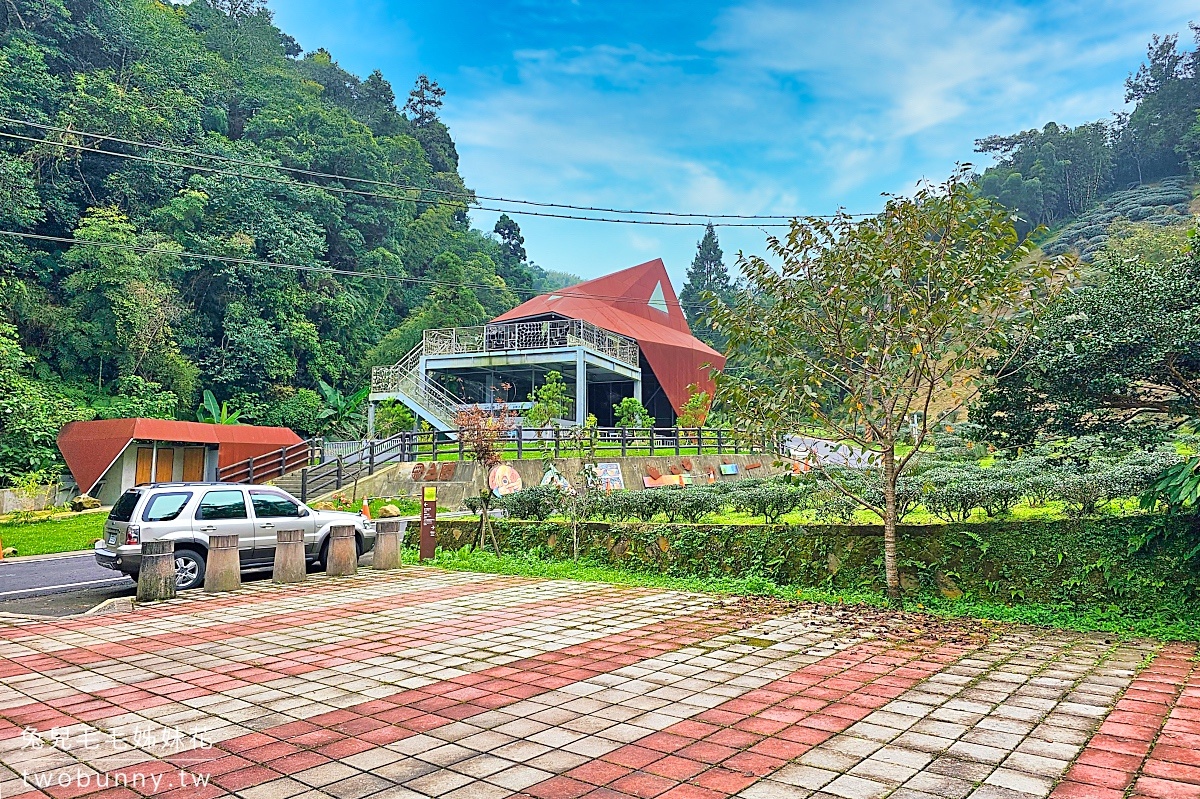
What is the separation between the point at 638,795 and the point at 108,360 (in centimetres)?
3371

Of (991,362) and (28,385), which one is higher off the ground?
(28,385)

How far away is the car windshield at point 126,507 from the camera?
31.2 feet

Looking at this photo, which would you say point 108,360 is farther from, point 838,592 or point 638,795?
point 638,795

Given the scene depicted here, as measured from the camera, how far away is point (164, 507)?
31.4ft

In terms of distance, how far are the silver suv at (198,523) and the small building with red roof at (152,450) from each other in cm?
1217

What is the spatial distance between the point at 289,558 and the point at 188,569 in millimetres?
1142

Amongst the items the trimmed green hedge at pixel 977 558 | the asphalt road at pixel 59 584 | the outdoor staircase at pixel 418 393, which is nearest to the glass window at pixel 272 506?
the asphalt road at pixel 59 584

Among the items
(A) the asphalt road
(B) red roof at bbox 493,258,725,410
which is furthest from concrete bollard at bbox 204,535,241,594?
(B) red roof at bbox 493,258,725,410

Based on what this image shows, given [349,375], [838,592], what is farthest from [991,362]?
[349,375]

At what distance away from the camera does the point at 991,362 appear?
7.58 meters

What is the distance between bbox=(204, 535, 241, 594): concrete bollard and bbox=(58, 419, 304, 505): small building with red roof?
13.4 meters

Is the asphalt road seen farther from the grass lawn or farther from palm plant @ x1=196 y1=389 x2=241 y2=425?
palm plant @ x1=196 y1=389 x2=241 y2=425

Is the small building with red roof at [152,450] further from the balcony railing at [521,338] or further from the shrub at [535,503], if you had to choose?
the shrub at [535,503]

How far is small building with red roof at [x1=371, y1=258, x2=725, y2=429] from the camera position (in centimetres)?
Answer: 2986
